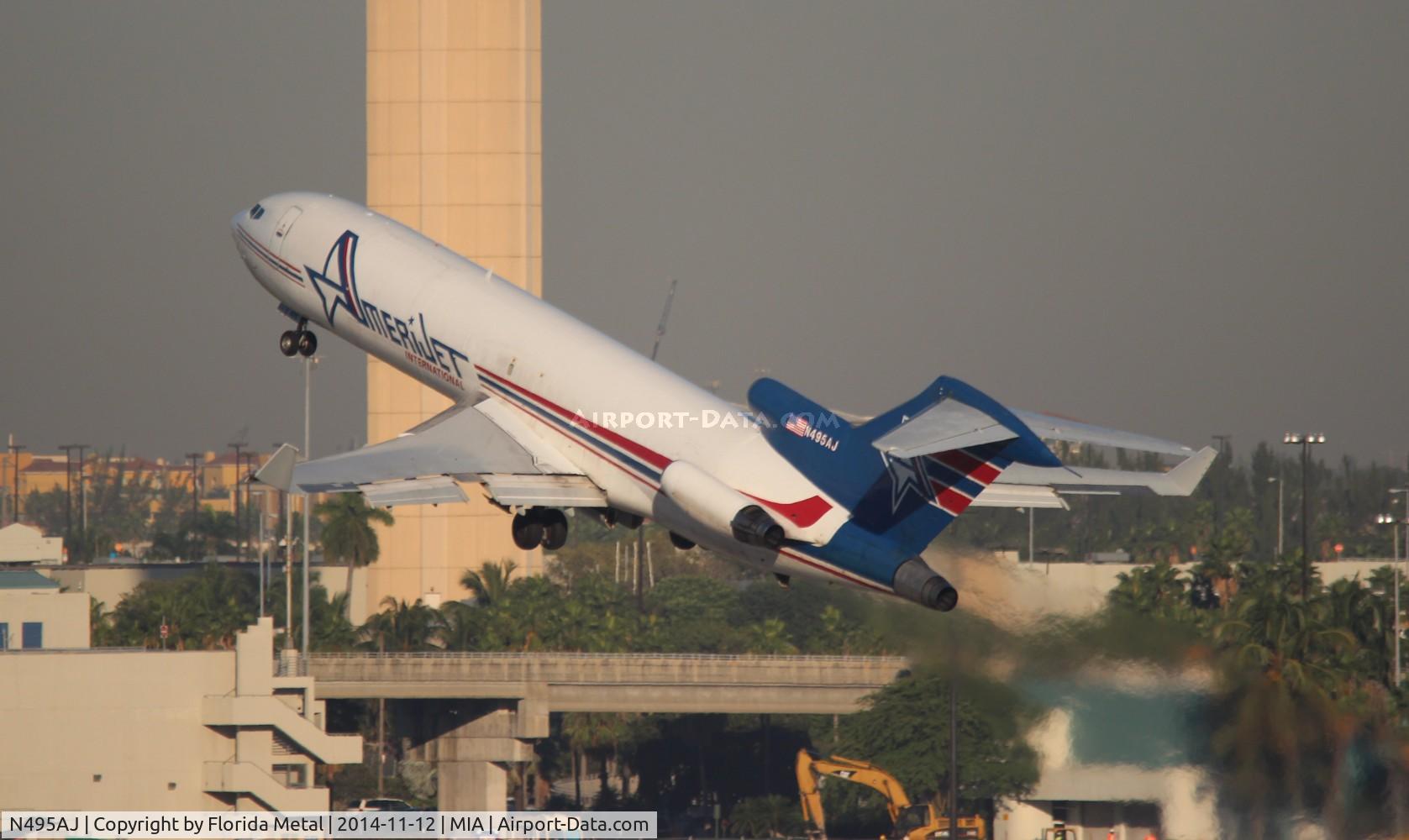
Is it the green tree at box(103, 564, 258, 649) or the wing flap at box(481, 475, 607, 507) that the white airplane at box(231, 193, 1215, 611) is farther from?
the green tree at box(103, 564, 258, 649)

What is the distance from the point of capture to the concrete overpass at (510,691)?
317ft

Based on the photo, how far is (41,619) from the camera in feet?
266

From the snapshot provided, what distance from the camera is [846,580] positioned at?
126 ft

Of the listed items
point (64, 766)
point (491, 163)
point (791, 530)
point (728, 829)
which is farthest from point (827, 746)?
point (791, 530)

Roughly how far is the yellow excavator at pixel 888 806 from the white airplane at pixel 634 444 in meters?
35.2

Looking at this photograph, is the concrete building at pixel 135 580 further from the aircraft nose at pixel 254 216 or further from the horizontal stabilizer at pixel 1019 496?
the horizontal stabilizer at pixel 1019 496

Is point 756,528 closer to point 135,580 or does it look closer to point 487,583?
point 487,583

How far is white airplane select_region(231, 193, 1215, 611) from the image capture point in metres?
37.8

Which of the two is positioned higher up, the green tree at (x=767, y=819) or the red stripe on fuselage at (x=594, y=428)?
the red stripe on fuselage at (x=594, y=428)

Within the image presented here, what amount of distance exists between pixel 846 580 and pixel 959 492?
8.71 ft

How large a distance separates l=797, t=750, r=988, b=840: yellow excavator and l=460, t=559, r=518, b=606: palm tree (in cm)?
4636

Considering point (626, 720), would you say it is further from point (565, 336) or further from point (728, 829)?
point (565, 336)

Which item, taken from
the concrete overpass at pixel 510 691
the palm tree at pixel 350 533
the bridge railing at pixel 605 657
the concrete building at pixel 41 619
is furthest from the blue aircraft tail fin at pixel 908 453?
the palm tree at pixel 350 533

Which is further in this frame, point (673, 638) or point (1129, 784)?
point (673, 638)
